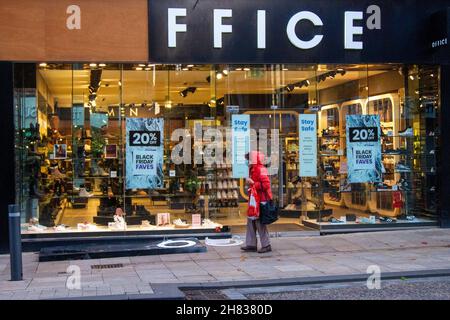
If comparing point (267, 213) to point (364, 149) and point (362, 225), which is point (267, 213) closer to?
point (362, 225)

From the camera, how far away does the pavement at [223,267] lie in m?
9.11

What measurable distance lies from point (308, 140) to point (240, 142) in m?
1.58

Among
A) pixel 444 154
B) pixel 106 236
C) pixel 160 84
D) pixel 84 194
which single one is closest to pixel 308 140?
pixel 444 154

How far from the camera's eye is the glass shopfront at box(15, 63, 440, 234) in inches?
530

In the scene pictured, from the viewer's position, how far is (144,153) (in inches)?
543

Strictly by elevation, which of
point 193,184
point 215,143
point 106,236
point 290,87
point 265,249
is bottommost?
point 265,249

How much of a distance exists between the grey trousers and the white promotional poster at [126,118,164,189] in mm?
2670

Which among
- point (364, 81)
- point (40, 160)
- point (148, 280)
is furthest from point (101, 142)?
point (364, 81)

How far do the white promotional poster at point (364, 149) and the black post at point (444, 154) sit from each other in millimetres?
1395

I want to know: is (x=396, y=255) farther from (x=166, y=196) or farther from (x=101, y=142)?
(x=101, y=142)

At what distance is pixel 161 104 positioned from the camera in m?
13.9

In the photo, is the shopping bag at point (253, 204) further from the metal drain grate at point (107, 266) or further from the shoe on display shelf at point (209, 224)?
the metal drain grate at point (107, 266)

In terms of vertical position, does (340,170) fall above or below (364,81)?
below
